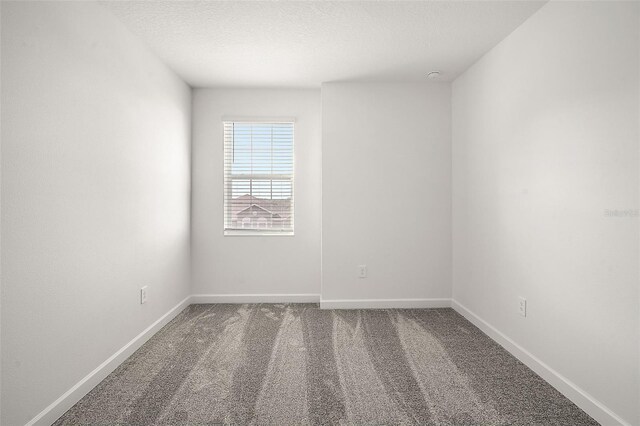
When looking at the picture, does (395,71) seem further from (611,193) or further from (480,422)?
(480,422)

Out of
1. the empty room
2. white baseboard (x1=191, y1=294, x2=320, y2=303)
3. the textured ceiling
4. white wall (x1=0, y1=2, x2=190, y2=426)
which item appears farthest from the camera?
white baseboard (x1=191, y1=294, x2=320, y2=303)

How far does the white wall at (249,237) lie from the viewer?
12.3 ft

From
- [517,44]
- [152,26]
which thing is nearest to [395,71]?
[517,44]

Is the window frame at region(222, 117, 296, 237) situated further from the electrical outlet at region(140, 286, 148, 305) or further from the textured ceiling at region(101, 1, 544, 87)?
the electrical outlet at region(140, 286, 148, 305)

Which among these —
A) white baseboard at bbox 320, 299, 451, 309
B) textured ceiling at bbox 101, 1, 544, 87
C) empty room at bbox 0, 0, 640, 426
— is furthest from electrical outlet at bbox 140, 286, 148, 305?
textured ceiling at bbox 101, 1, 544, 87

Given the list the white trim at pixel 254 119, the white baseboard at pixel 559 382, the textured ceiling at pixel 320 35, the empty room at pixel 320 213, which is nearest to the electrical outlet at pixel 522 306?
the empty room at pixel 320 213

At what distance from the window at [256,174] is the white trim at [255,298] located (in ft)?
2.41

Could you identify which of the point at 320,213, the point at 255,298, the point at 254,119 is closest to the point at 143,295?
the point at 255,298

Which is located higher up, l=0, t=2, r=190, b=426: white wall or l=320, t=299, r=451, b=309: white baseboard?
l=0, t=2, r=190, b=426: white wall

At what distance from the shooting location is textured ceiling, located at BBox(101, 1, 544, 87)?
2.17 m

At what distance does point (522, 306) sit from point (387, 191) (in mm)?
1694

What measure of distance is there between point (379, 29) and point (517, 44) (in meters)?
Answer: 1.03

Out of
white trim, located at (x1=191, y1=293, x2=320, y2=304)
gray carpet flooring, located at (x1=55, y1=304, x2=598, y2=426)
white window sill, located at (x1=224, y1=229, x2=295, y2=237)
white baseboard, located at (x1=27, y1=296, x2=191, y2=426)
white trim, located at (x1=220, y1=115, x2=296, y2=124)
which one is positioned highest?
white trim, located at (x1=220, y1=115, x2=296, y2=124)

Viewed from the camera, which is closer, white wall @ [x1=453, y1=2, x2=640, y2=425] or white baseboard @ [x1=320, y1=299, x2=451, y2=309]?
white wall @ [x1=453, y1=2, x2=640, y2=425]
